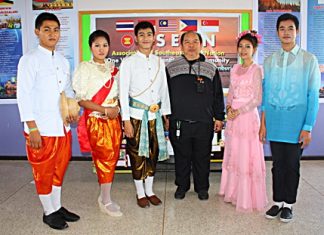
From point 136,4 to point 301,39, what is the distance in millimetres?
2068

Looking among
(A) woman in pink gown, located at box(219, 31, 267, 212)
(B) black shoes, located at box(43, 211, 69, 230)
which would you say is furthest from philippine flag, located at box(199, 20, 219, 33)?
(B) black shoes, located at box(43, 211, 69, 230)

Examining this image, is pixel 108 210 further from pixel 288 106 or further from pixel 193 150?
pixel 288 106

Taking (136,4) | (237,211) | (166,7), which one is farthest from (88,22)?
(237,211)

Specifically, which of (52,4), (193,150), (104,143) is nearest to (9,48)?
(52,4)

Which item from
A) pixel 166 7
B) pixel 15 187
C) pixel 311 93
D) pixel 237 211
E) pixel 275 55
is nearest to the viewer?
pixel 311 93

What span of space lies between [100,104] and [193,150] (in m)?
0.95

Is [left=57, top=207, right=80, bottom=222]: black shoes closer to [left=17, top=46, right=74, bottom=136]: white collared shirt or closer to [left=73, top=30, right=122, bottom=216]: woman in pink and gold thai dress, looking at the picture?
[left=73, top=30, right=122, bottom=216]: woman in pink and gold thai dress

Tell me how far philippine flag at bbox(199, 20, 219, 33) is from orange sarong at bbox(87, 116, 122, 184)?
2.11m

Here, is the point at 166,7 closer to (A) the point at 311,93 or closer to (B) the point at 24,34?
(B) the point at 24,34

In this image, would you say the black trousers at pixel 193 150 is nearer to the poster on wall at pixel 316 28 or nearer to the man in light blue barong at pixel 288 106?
the man in light blue barong at pixel 288 106

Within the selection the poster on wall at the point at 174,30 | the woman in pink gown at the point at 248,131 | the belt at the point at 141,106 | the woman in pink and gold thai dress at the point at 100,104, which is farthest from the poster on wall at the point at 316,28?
the woman in pink and gold thai dress at the point at 100,104

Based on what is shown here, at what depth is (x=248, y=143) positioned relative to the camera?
287 cm

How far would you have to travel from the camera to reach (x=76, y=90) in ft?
8.67

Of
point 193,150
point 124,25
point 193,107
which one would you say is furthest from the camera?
point 124,25
